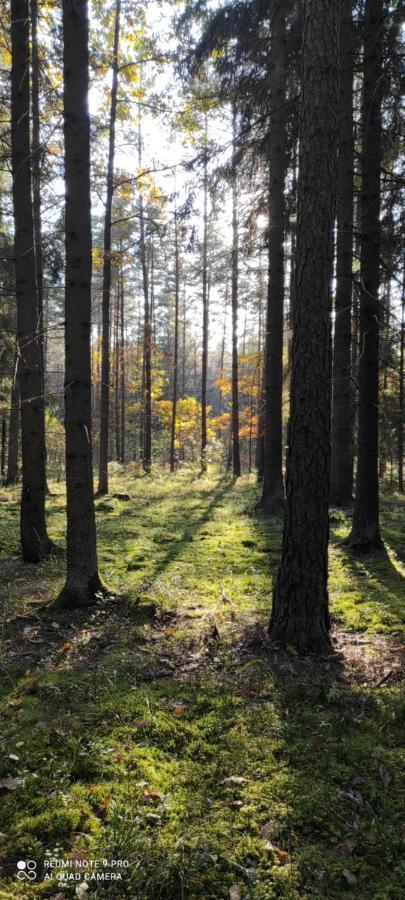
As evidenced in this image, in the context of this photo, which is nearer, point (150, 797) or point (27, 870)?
point (27, 870)

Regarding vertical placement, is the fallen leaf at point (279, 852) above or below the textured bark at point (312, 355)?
below

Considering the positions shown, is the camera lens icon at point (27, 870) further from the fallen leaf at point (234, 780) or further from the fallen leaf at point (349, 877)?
the fallen leaf at point (349, 877)

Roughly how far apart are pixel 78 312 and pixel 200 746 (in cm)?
419

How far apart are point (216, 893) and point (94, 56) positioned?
1283 centimetres

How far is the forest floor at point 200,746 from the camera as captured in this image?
A: 2307 mm

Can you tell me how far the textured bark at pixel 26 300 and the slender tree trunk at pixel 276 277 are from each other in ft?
15.7

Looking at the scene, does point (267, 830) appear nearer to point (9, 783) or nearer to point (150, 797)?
point (150, 797)

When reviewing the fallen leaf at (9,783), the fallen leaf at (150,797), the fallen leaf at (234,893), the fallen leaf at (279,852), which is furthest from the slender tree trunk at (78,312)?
the fallen leaf at (234,893)

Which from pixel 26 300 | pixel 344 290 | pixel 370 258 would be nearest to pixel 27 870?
pixel 26 300

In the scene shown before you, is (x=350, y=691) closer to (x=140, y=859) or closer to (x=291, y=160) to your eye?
(x=140, y=859)

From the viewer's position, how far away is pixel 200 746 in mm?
3160

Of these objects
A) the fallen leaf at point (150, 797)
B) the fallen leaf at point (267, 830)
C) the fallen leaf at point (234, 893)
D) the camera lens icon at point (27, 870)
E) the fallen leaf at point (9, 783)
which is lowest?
the fallen leaf at point (234, 893)

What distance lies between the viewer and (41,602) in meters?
5.43

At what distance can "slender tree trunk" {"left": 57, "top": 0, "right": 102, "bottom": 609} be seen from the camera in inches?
201
